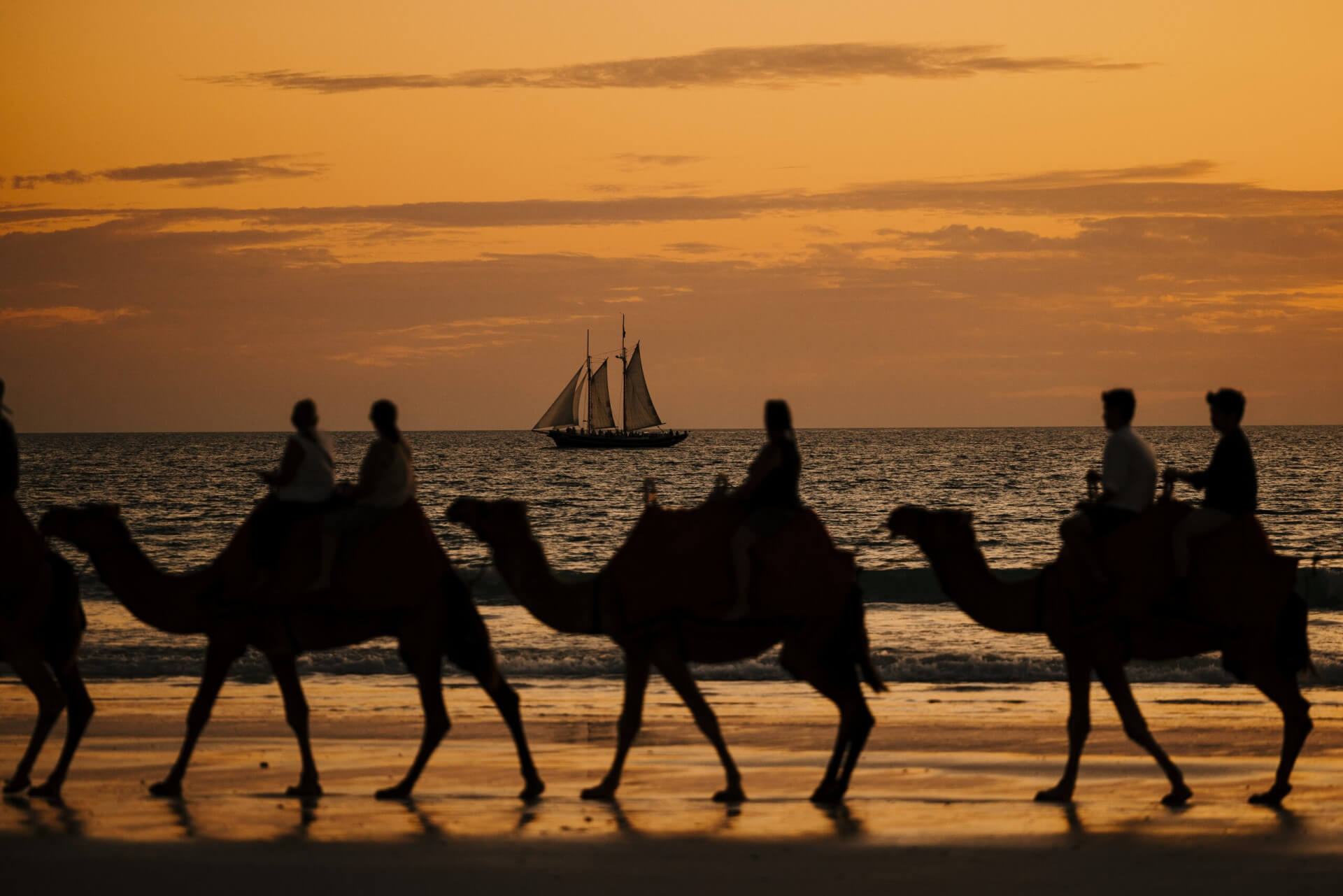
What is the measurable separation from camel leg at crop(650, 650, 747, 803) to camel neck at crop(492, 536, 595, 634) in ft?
1.96

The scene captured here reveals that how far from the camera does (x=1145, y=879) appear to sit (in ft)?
27.5

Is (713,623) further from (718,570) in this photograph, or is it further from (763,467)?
(763,467)

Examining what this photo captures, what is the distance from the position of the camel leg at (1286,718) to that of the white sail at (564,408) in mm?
138143

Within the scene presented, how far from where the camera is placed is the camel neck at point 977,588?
10.7m

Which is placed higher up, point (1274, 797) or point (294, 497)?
point (294, 497)

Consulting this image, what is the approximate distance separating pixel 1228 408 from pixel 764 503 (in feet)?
10.1

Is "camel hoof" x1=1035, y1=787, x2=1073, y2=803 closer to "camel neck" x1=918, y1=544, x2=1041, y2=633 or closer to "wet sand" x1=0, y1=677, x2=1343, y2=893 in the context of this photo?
"wet sand" x1=0, y1=677, x2=1343, y2=893

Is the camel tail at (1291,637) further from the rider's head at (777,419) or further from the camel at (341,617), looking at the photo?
the camel at (341,617)

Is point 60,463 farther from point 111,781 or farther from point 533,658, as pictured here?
point 111,781

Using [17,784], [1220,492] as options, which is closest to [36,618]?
[17,784]

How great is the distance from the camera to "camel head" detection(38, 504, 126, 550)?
1070 cm

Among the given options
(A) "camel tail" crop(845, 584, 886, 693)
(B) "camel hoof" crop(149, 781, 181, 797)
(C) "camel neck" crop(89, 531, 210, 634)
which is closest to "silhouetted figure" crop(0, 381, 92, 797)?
(C) "camel neck" crop(89, 531, 210, 634)

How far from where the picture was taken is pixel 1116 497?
34.0ft

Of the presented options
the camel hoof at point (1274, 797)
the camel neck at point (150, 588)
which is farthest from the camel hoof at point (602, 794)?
the camel hoof at point (1274, 797)
